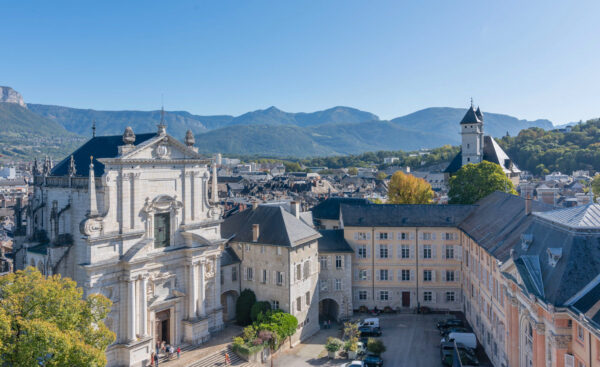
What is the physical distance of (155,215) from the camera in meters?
37.2

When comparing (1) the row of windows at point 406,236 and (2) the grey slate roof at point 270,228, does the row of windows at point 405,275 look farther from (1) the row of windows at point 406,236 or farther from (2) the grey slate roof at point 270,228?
(2) the grey slate roof at point 270,228

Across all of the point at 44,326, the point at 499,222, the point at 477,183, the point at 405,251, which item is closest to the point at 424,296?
the point at 405,251

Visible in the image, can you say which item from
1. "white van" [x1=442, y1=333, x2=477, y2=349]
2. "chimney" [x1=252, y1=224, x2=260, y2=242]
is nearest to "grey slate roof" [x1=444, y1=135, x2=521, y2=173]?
"white van" [x1=442, y1=333, x2=477, y2=349]

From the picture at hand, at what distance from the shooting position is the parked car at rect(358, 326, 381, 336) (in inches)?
1794

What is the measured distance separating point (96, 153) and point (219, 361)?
20.5 m

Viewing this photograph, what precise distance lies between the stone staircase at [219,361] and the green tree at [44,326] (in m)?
12.5

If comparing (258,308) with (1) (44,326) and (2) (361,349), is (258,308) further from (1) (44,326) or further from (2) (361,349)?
(1) (44,326)

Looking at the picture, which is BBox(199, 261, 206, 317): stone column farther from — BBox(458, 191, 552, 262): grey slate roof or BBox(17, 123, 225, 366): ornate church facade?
BBox(458, 191, 552, 262): grey slate roof

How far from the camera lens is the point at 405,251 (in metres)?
53.7

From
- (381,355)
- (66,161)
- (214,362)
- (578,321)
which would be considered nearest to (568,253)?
(578,321)

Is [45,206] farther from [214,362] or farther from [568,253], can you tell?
[568,253]

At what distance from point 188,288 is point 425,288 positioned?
1121 inches

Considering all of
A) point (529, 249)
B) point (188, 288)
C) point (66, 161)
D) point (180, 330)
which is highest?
point (66, 161)

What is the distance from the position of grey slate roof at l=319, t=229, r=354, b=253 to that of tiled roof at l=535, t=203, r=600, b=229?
84.3ft
